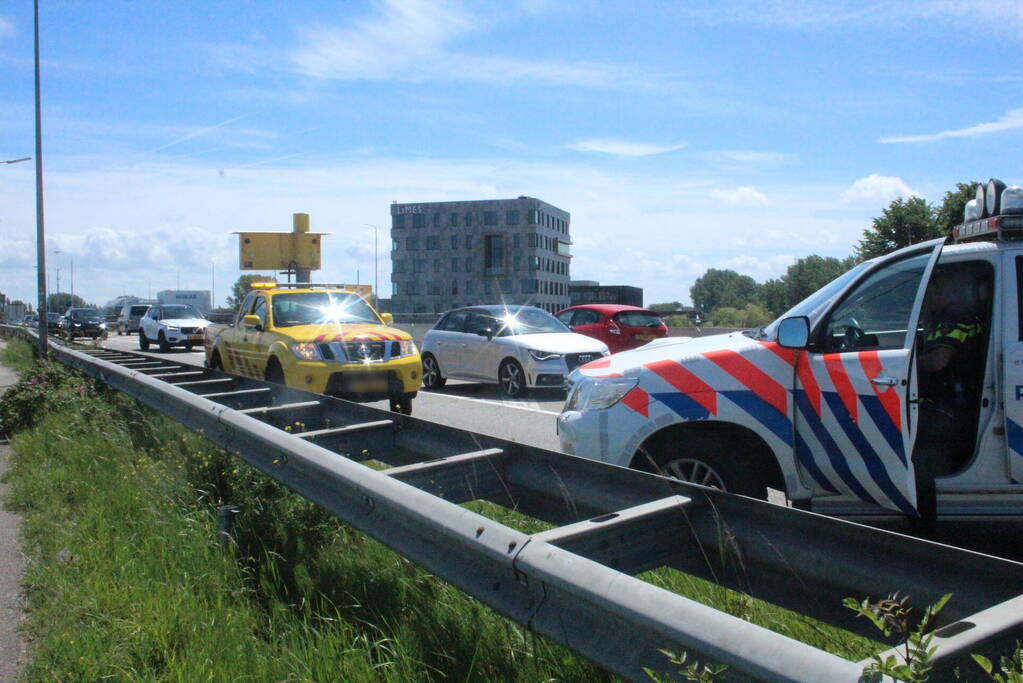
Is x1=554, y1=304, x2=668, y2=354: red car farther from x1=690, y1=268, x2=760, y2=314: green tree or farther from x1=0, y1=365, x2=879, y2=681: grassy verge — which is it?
x1=690, y1=268, x2=760, y2=314: green tree

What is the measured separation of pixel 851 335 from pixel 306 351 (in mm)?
7432

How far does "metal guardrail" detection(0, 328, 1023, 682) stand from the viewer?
1.83 meters

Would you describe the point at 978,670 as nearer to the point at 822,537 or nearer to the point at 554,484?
the point at 822,537

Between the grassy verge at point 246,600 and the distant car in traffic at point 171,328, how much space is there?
27304 mm

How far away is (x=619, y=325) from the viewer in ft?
64.6

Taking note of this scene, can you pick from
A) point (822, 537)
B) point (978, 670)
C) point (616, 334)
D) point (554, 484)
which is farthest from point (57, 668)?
point (616, 334)

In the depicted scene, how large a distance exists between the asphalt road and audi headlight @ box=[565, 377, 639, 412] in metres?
3.49

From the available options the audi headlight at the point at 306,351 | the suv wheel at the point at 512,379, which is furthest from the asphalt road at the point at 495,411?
the audi headlight at the point at 306,351

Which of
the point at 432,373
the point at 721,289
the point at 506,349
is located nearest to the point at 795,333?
the point at 506,349

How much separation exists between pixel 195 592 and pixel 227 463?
145 centimetres

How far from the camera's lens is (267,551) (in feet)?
13.0

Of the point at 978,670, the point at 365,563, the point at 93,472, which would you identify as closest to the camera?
the point at 978,670

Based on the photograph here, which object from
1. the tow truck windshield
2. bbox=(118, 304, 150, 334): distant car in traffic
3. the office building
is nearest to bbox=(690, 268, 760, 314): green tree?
the office building

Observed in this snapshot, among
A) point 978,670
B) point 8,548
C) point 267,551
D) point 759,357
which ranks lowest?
point 8,548
